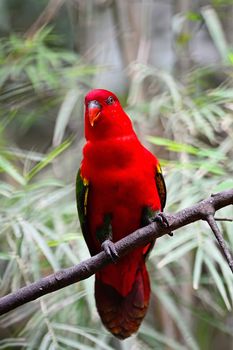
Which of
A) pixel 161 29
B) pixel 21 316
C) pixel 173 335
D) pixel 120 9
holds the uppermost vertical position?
pixel 120 9

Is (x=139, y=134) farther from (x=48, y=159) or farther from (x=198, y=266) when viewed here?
(x=198, y=266)

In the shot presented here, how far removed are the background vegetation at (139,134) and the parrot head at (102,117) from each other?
240mm

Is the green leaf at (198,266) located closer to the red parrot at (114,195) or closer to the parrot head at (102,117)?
the red parrot at (114,195)

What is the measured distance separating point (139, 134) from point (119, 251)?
130 cm

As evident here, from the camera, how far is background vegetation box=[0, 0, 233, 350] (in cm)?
230

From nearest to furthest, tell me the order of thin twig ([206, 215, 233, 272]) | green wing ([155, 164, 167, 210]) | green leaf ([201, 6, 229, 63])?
thin twig ([206, 215, 233, 272]) → green wing ([155, 164, 167, 210]) → green leaf ([201, 6, 229, 63])

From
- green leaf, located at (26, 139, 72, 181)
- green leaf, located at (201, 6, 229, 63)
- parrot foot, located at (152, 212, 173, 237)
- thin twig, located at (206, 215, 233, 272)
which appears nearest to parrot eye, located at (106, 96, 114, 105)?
green leaf, located at (26, 139, 72, 181)

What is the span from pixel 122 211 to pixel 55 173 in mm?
1161

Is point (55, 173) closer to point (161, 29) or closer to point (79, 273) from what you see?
point (161, 29)

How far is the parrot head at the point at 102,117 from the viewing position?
205 cm

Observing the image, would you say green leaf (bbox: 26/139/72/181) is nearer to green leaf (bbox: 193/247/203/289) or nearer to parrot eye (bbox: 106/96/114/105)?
parrot eye (bbox: 106/96/114/105)

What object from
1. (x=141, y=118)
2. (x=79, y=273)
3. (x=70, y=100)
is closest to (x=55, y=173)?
(x=70, y=100)

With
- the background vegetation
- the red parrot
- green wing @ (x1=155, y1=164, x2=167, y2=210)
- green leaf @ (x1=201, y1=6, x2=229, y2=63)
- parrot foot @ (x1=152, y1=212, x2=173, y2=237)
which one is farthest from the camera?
green leaf @ (x1=201, y1=6, x2=229, y2=63)

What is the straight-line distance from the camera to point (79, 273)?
62.8 inches
